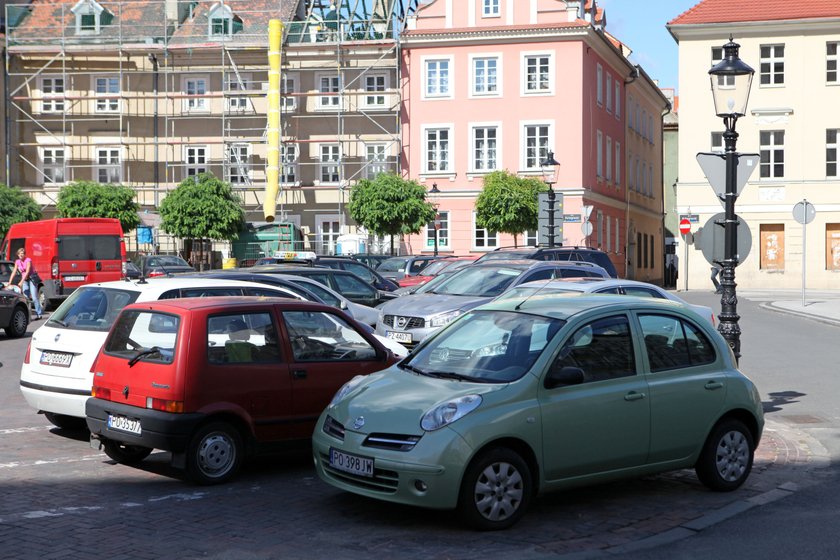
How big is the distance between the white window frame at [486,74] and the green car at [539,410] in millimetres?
45190

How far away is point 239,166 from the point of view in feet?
179

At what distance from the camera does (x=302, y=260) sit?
84.5 feet

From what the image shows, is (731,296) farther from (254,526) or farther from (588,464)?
(254,526)

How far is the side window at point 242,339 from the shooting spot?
874 centimetres

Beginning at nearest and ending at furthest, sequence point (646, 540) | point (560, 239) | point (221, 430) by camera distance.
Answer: point (646, 540), point (221, 430), point (560, 239)

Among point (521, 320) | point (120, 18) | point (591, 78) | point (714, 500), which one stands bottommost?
point (714, 500)

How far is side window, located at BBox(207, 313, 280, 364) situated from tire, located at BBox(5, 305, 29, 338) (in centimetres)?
1567

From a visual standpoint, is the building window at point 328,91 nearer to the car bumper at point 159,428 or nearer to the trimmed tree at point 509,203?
the trimmed tree at point 509,203

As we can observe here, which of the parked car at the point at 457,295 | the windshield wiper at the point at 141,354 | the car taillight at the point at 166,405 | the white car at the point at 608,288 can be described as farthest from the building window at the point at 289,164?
the car taillight at the point at 166,405

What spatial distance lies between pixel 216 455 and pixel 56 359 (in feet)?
8.15

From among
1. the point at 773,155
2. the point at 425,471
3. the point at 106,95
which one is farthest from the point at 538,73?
the point at 425,471

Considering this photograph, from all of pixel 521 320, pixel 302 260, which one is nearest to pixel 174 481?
pixel 521 320

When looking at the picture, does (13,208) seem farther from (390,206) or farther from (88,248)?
(88,248)

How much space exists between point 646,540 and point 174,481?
12.9ft
